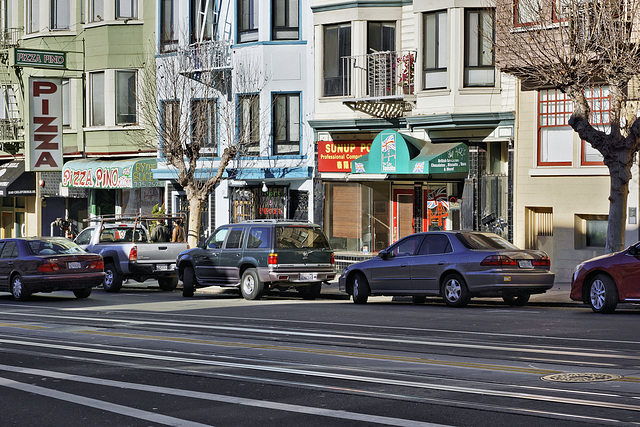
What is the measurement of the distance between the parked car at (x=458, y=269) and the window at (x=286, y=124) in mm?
12577

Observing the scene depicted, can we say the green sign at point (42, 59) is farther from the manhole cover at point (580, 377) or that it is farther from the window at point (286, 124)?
the manhole cover at point (580, 377)

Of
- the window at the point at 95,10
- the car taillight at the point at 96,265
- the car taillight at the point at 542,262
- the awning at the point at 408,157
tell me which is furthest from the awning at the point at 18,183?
the car taillight at the point at 542,262

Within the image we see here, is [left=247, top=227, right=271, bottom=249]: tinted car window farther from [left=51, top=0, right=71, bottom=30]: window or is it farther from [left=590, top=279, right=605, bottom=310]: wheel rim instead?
[left=51, top=0, right=71, bottom=30]: window

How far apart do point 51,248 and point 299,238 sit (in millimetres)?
5824

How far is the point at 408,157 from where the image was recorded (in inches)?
1069

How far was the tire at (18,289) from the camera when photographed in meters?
22.2

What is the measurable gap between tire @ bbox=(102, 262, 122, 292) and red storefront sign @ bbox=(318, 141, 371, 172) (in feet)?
26.8

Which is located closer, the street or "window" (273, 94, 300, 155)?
the street

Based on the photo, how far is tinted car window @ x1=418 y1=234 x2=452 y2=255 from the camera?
62.0 feet

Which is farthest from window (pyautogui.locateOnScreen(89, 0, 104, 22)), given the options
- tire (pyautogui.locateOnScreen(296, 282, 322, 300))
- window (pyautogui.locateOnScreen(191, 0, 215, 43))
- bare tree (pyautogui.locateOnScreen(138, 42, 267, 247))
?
tire (pyautogui.locateOnScreen(296, 282, 322, 300))

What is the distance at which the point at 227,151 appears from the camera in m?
30.6

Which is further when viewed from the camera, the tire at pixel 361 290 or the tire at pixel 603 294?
the tire at pixel 361 290

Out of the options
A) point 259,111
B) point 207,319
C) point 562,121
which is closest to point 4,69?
point 259,111

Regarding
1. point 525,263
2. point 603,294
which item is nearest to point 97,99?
point 525,263
